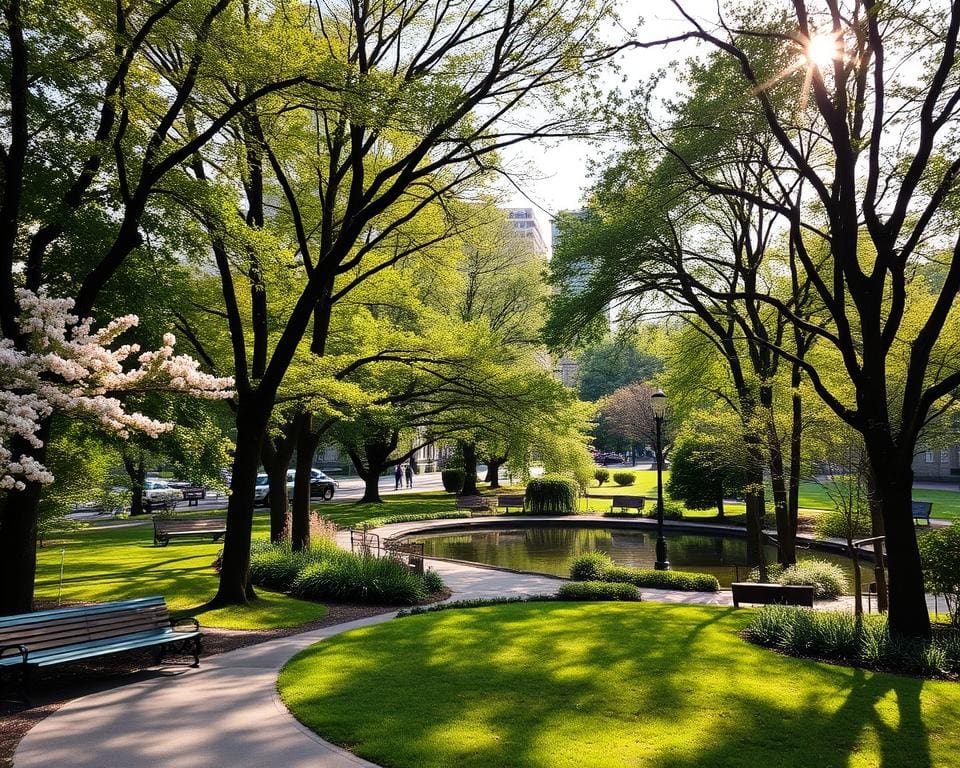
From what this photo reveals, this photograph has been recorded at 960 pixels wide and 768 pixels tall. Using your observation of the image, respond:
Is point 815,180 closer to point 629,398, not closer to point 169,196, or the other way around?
point 169,196

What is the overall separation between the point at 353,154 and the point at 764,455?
1234 centimetres

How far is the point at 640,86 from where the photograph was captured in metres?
12.0

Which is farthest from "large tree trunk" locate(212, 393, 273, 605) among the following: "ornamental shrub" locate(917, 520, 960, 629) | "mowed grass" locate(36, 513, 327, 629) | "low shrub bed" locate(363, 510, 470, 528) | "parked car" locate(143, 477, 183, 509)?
"parked car" locate(143, 477, 183, 509)

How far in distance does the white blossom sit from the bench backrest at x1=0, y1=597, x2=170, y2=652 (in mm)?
2381

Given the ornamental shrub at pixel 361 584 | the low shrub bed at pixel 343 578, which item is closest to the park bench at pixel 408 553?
the low shrub bed at pixel 343 578

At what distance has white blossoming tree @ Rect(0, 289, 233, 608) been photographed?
18.5ft

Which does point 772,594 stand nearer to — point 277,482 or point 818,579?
point 818,579

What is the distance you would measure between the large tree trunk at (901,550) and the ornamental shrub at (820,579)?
251 inches

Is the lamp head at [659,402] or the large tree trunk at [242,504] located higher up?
the lamp head at [659,402]

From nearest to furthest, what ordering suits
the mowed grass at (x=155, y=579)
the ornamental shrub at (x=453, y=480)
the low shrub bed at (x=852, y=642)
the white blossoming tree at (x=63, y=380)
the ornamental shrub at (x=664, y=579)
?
the white blossoming tree at (x=63, y=380) → the low shrub bed at (x=852, y=642) → the mowed grass at (x=155, y=579) → the ornamental shrub at (x=664, y=579) → the ornamental shrub at (x=453, y=480)

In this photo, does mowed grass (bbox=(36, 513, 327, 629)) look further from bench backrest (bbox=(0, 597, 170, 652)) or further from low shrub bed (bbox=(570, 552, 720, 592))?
low shrub bed (bbox=(570, 552, 720, 592))

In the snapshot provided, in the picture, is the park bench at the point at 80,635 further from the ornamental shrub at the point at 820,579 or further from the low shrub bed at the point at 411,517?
the low shrub bed at the point at 411,517

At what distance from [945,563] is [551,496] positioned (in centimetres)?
2336

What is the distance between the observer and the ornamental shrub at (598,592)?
14328 mm
